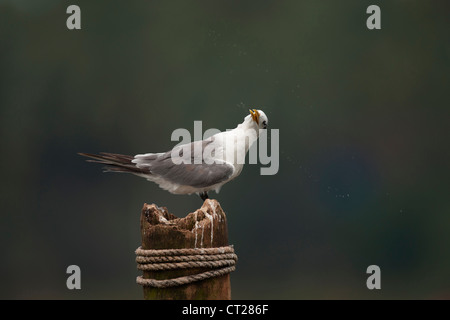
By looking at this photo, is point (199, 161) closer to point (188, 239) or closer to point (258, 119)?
point (258, 119)

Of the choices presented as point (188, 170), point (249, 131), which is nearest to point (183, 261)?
point (188, 170)

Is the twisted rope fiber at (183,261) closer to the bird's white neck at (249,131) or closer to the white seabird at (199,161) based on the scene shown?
the white seabird at (199,161)

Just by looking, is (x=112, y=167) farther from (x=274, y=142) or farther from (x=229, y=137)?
(x=274, y=142)

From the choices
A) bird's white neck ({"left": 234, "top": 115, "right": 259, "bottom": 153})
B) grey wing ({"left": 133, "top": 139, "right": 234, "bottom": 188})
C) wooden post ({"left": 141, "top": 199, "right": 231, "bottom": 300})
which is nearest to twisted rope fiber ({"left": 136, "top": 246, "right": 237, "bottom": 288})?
wooden post ({"left": 141, "top": 199, "right": 231, "bottom": 300})

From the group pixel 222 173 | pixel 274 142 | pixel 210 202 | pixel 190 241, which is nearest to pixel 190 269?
pixel 190 241

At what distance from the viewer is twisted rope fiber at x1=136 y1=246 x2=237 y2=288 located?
192 cm

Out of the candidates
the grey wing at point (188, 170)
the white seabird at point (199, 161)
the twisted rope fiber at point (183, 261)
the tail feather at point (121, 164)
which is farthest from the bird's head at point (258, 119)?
the twisted rope fiber at point (183, 261)

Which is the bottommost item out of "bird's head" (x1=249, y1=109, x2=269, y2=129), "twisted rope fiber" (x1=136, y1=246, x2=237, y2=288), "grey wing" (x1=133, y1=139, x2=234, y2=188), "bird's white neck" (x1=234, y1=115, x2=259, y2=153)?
"twisted rope fiber" (x1=136, y1=246, x2=237, y2=288)

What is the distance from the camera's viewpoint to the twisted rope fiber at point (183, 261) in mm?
1919

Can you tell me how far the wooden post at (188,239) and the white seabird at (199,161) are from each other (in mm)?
595

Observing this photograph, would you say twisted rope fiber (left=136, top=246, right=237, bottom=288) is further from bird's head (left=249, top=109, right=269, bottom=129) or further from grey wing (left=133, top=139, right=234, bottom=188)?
bird's head (left=249, top=109, right=269, bottom=129)

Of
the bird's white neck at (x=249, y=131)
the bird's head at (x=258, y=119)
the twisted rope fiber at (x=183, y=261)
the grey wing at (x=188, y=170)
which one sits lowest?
the twisted rope fiber at (x=183, y=261)

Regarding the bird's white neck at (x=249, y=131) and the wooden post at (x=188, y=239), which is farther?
the bird's white neck at (x=249, y=131)

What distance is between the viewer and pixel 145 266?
1973 mm
